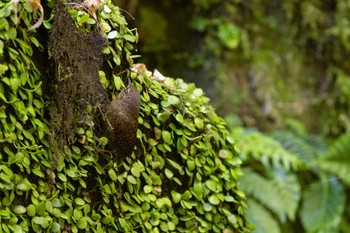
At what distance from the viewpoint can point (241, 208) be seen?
157 centimetres

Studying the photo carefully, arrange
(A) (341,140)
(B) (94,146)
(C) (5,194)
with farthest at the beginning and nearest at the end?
1. (A) (341,140)
2. (B) (94,146)
3. (C) (5,194)

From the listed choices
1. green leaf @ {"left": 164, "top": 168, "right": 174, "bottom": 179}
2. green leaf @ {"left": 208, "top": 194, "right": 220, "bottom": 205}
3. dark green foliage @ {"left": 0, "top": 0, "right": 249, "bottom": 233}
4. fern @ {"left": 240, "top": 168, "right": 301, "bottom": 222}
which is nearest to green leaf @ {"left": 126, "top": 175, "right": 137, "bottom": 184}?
dark green foliage @ {"left": 0, "top": 0, "right": 249, "bottom": 233}

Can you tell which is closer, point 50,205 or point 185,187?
point 50,205

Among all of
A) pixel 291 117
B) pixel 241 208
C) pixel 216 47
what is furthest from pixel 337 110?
pixel 241 208

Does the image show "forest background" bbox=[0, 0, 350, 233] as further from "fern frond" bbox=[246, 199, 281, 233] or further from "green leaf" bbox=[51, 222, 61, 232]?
"fern frond" bbox=[246, 199, 281, 233]

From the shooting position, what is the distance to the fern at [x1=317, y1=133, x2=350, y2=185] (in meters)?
3.47

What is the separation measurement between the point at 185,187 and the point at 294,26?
2.82 m

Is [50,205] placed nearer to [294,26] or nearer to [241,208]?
[241,208]

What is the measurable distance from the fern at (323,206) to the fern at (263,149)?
0.30 m

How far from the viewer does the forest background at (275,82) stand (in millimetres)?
3350

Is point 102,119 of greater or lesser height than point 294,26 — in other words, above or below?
below

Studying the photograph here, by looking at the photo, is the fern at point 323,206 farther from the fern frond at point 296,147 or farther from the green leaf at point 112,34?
the green leaf at point 112,34

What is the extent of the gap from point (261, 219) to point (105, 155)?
2130 millimetres

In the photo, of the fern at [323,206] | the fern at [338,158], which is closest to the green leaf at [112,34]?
the fern at [323,206]
